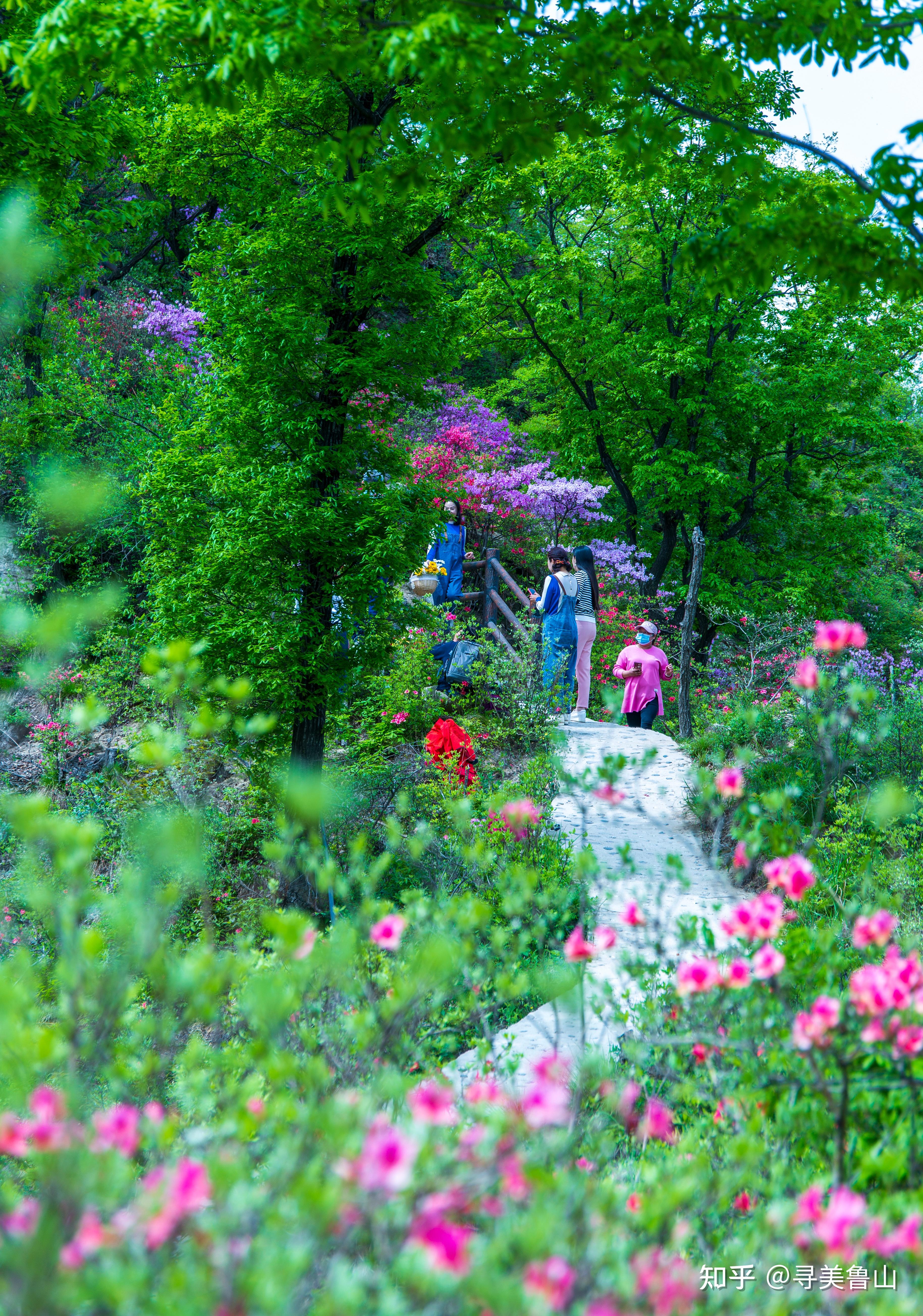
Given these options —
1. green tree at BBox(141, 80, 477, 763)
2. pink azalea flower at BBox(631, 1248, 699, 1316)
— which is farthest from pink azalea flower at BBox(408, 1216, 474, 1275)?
green tree at BBox(141, 80, 477, 763)

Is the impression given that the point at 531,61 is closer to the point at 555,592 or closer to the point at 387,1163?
the point at 387,1163

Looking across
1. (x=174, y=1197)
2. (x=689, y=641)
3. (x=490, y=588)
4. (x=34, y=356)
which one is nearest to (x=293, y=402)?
Result: (x=689, y=641)

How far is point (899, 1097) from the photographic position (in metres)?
2.35

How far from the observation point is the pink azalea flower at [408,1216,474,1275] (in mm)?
1296

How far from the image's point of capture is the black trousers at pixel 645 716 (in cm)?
903

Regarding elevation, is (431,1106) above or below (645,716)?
below

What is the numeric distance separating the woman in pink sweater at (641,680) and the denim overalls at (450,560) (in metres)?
2.90

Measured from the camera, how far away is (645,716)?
29.7 ft

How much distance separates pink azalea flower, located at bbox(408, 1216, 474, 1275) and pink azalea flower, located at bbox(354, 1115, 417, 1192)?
76mm

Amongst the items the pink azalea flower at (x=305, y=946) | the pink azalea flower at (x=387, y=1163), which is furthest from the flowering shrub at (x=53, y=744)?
the pink azalea flower at (x=387, y=1163)

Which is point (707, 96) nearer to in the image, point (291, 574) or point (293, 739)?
point (291, 574)

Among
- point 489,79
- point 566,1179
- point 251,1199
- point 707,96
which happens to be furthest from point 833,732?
point 707,96

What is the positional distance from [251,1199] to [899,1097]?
1776 millimetres

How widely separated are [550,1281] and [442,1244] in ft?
0.53
